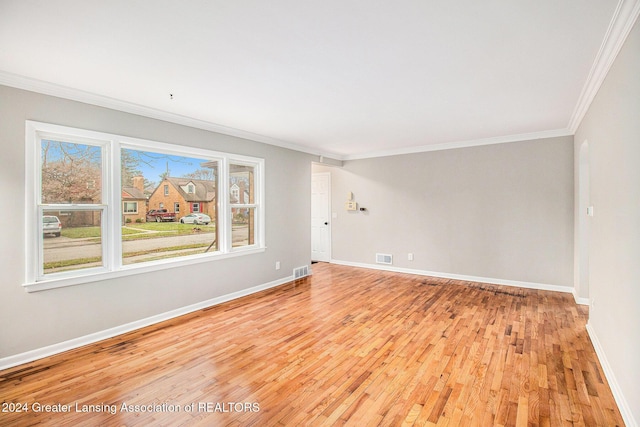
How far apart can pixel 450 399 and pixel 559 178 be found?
4379mm

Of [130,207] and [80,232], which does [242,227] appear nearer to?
[130,207]

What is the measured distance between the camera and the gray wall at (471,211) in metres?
5.00

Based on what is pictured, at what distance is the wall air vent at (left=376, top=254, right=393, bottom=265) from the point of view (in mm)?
6645

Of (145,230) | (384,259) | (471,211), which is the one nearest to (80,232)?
(145,230)

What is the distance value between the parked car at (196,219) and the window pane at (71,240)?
1086 mm

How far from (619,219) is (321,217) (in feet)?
19.3

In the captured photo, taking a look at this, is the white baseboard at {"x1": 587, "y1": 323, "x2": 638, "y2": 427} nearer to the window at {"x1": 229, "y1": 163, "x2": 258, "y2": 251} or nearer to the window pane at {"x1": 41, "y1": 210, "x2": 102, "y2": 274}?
the window at {"x1": 229, "y1": 163, "x2": 258, "y2": 251}

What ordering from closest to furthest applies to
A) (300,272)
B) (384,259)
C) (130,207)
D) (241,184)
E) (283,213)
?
(130,207) < (241,184) < (283,213) < (300,272) < (384,259)

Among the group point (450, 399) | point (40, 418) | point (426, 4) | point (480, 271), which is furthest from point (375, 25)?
point (480, 271)

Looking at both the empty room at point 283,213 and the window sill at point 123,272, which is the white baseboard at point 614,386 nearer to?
the empty room at point 283,213

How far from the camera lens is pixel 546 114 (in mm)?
4051

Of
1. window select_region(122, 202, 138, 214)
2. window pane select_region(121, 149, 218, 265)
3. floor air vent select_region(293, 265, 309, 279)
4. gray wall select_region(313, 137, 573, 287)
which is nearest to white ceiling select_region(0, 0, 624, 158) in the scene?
window pane select_region(121, 149, 218, 265)

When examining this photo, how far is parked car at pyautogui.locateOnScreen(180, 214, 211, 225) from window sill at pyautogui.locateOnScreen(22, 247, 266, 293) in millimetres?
488

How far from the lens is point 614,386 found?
2289 millimetres
